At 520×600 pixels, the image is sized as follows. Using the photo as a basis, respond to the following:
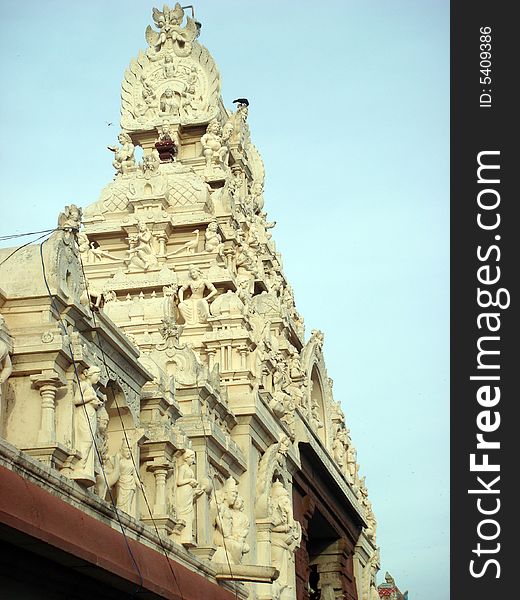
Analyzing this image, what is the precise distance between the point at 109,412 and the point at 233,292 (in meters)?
12.2

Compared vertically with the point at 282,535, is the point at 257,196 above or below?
above

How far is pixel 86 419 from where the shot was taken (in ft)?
70.8

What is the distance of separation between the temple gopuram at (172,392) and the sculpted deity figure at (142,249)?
0.07 m

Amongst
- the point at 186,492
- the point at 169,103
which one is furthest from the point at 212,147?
the point at 186,492

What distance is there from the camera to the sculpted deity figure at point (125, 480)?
23.8m

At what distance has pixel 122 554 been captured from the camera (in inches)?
744

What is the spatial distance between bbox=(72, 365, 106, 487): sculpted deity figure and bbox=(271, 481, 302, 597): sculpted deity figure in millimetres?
12019

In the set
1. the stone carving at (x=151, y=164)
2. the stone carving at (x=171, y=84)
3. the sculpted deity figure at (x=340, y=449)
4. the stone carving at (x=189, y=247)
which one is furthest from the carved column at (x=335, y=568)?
the stone carving at (x=171, y=84)

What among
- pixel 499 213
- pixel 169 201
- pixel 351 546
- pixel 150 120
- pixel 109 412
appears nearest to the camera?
pixel 499 213

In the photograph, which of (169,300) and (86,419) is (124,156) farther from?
(86,419)

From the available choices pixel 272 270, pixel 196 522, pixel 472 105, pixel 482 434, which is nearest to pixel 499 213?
pixel 472 105

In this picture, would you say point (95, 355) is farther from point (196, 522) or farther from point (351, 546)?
point (351, 546)

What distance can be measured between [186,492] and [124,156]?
18.1 meters

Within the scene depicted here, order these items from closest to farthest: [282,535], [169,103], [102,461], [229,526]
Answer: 1. [102,461]
2. [229,526]
3. [282,535]
4. [169,103]
